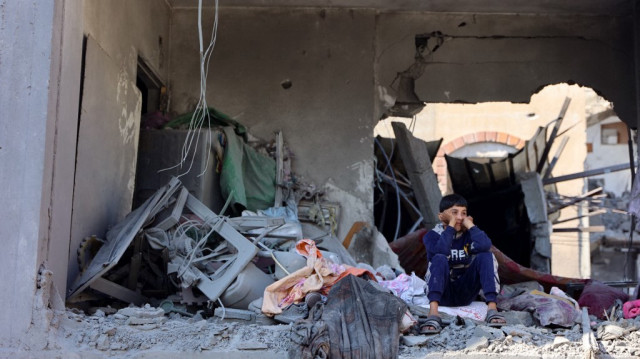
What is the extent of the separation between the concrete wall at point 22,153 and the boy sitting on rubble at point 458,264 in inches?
108

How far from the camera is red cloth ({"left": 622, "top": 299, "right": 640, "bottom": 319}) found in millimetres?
5805

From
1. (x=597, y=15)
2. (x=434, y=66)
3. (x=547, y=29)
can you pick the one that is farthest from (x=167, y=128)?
(x=597, y=15)

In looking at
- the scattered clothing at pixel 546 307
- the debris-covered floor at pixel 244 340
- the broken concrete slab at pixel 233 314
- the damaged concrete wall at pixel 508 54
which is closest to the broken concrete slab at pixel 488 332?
the debris-covered floor at pixel 244 340

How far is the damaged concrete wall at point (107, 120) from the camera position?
6035mm

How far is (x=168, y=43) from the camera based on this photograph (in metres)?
9.09

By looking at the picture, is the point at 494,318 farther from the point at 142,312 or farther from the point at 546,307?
the point at 142,312

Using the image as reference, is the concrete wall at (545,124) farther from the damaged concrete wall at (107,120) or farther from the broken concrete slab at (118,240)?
the broken concrete slab at (118,240)

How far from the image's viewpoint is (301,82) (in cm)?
899

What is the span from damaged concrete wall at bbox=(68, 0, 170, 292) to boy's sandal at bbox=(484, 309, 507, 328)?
3087 mm

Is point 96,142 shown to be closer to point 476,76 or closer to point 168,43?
point 168,43

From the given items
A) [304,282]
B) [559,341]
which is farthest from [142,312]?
[559,341]

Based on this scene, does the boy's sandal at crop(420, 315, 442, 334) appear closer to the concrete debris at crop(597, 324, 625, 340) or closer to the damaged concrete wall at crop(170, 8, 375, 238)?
the concrete debris at crop(597, 324, 625, 340)

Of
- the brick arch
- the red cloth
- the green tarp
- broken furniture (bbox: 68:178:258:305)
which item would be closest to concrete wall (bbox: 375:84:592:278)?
the brick arch

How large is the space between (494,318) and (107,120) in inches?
141
